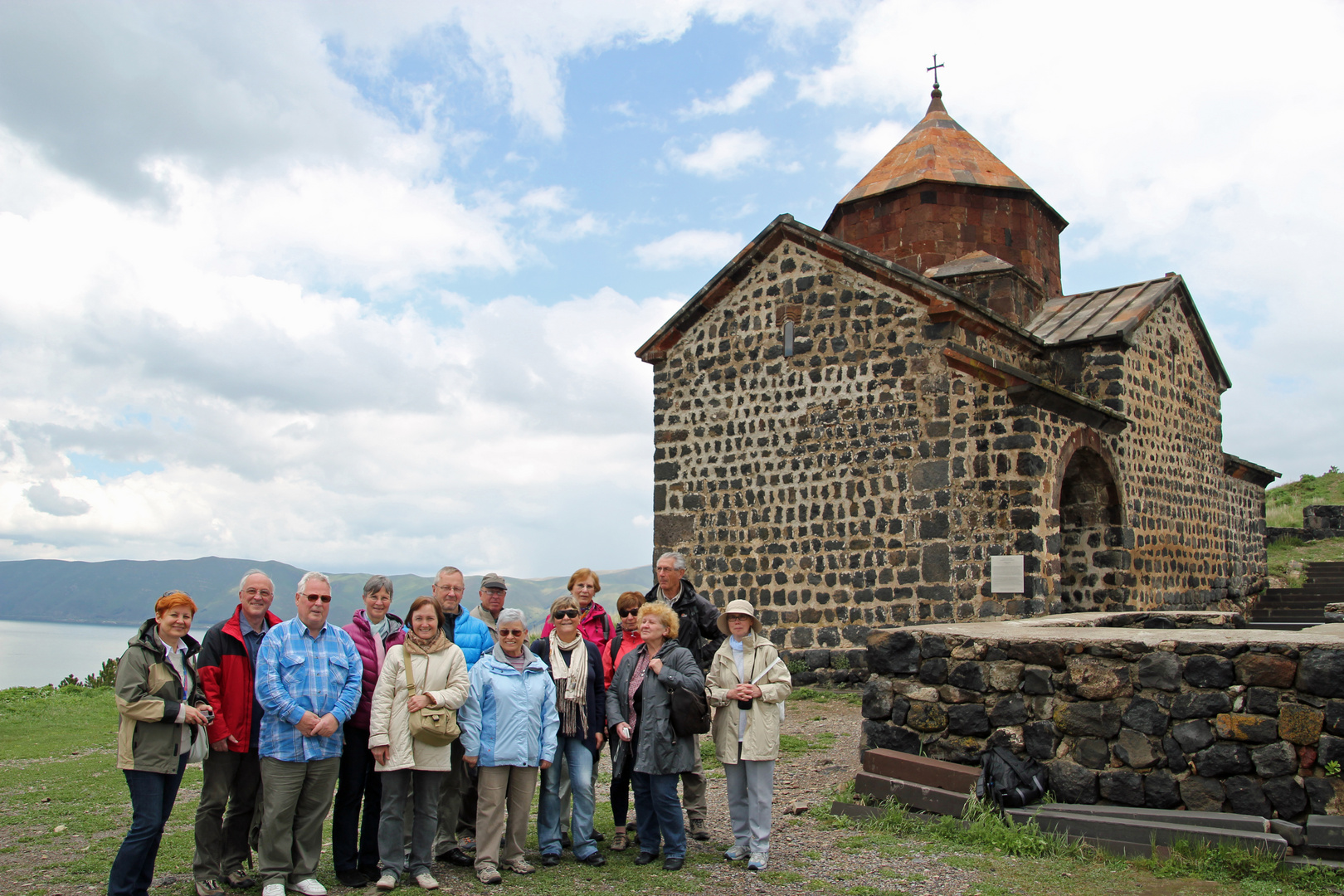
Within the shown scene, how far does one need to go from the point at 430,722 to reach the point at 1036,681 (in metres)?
3.98

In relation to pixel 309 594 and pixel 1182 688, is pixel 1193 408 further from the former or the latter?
pixel 309 594

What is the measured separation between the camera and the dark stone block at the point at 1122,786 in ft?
18.9

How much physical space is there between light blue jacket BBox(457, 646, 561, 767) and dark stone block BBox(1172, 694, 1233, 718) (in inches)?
151

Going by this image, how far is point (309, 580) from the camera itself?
526 centimetres

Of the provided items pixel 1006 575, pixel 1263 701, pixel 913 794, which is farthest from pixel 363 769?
pixel 1006 575

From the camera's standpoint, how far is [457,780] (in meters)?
5.67

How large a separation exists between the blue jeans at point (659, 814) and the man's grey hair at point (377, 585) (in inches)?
75.2

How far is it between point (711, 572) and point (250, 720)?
9047mm

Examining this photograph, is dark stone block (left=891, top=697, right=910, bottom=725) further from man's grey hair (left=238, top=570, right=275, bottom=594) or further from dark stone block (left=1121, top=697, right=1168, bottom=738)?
man's grey hair (left=238, top=570, right=275, bottom=594)

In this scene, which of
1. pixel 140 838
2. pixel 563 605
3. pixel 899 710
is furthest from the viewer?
pixel 899 710

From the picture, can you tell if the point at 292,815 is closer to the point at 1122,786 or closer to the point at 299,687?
the point at 299,687

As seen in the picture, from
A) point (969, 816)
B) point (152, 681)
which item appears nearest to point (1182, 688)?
point (969, 816)

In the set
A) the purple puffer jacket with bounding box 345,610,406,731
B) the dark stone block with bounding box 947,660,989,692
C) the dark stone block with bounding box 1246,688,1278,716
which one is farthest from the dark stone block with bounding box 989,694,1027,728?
the purple puffer jacket with bounding box 345,610,406,731

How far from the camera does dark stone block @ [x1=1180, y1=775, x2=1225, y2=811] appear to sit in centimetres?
555
